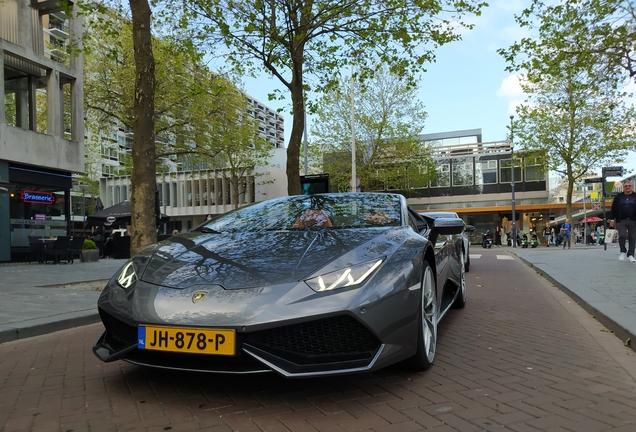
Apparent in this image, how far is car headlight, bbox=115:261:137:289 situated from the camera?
121 inches

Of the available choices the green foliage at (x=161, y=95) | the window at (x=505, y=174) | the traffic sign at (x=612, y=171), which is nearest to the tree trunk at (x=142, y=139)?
the green foliage at (x=161, y=95)

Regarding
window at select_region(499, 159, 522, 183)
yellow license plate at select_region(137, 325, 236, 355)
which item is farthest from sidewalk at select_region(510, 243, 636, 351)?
window at select_region(499, 159, 522, 183)

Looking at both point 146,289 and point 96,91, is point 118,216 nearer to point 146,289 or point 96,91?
point 96,91

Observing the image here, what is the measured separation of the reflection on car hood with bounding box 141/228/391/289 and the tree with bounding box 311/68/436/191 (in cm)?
3133

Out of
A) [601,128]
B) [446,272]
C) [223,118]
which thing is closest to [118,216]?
[223,118]

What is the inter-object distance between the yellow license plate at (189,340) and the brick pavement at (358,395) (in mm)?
358

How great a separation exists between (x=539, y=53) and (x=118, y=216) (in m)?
16.9

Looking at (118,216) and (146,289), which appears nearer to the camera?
(146,289)

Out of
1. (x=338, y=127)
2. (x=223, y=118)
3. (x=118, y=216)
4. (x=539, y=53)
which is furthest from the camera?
(x=338, y=127)

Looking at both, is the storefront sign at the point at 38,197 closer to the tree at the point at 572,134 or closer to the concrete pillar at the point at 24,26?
the concrete pillar at the point at 24,26

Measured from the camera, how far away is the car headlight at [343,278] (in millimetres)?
2707

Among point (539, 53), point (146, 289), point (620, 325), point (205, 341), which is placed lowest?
point (620, 325)

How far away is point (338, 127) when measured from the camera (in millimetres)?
36031

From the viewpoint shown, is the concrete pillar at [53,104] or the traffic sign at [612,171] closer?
the traffic sign at [612,171]
